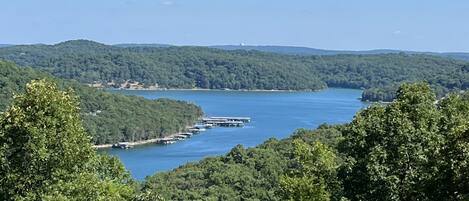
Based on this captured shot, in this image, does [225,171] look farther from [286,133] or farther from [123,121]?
[123,121]

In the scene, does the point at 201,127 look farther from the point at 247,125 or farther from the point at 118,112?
the point at 118,112

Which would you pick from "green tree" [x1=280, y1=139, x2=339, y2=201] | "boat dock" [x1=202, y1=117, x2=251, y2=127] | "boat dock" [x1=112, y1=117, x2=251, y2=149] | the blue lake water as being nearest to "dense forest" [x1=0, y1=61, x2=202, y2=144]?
"boat dock" [x1=112, y1=117, x2=251, y2=149]

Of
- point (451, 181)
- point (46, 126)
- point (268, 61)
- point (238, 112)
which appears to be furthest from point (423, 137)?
point (268, 61)

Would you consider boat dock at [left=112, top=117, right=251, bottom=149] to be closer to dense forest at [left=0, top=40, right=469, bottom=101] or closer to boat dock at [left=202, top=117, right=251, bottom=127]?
boat dock at [left=202, top=117, right=251, bottom=127]

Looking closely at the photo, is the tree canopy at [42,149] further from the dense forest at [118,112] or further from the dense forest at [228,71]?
the dense forest at [228,71]

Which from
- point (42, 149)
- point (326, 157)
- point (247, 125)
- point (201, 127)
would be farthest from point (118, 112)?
point (42, 149)

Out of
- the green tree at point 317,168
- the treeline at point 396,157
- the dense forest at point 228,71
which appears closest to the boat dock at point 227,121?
the dense forest at point 228,71
